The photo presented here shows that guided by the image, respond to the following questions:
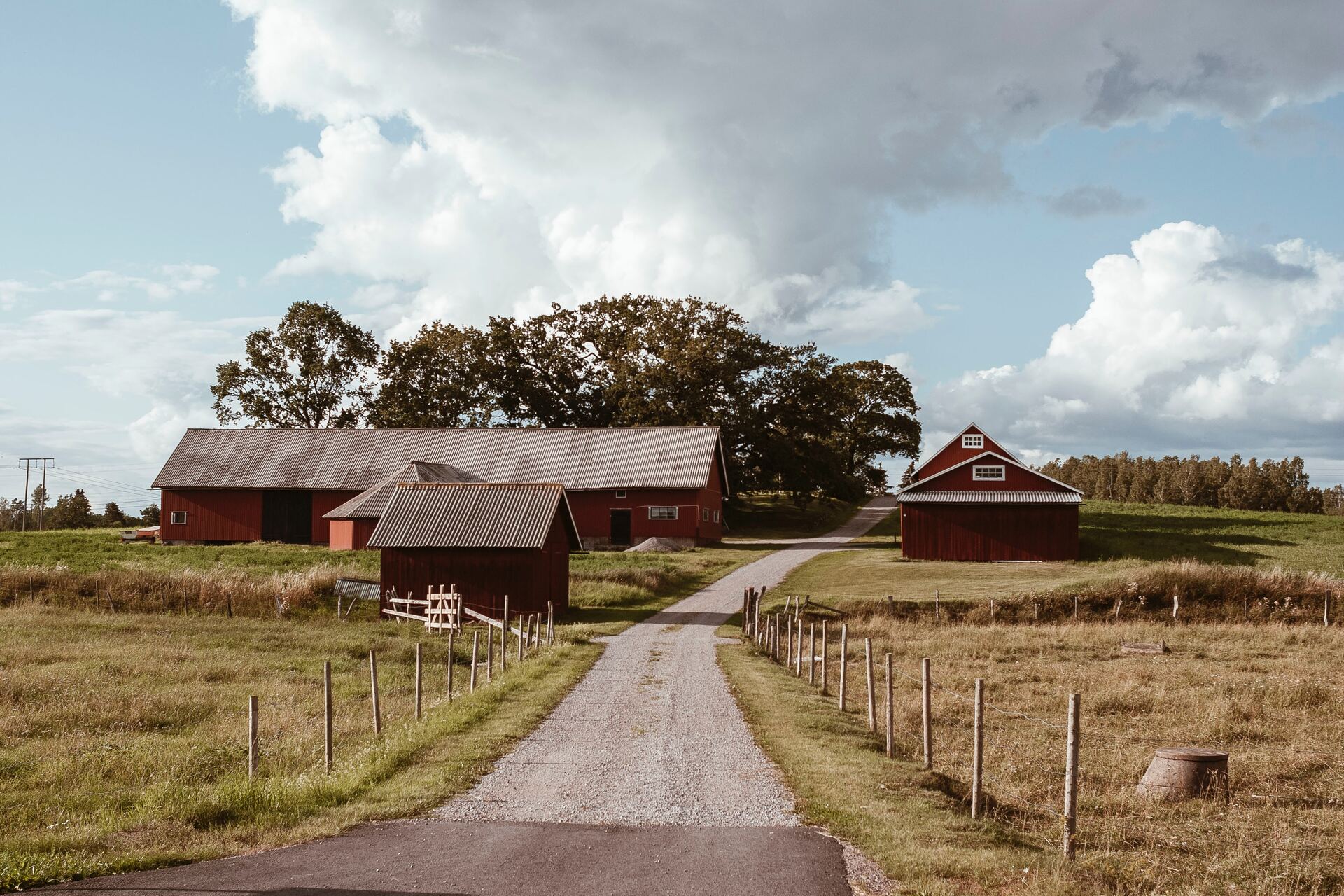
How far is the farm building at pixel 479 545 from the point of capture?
32812 mm

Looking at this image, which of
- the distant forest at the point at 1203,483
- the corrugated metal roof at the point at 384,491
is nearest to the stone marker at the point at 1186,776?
the corrugated metal roof at the point at 384,491

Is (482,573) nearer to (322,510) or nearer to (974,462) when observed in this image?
(974,462)

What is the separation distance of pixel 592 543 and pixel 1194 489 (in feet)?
263

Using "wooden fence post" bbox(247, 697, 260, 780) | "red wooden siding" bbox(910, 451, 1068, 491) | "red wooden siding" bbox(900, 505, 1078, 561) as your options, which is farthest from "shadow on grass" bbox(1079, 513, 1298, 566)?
"wooden fence post" bbox(247, 697, 260, 780)

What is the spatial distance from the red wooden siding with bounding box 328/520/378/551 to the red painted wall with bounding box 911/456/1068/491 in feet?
82.6

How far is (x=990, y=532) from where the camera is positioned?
4925cm

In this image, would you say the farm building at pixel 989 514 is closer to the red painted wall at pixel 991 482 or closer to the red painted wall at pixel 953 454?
the red painted wall at pixel 991 482

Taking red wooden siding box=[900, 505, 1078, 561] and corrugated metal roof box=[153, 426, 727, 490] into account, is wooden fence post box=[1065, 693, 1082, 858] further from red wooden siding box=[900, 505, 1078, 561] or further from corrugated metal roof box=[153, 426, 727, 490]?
corrugated metal roof box=[153, 426, 727, 490]

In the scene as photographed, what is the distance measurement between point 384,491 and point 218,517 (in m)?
17.0

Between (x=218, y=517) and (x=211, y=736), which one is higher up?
(x=218, y=517)

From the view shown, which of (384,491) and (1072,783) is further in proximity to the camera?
(384,491)

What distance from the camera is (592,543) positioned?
2293 inches

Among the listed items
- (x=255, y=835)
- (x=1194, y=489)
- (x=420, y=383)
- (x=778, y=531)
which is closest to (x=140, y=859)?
(x=255, y=835)

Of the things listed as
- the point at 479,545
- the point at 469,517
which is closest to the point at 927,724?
the point at 479,545
